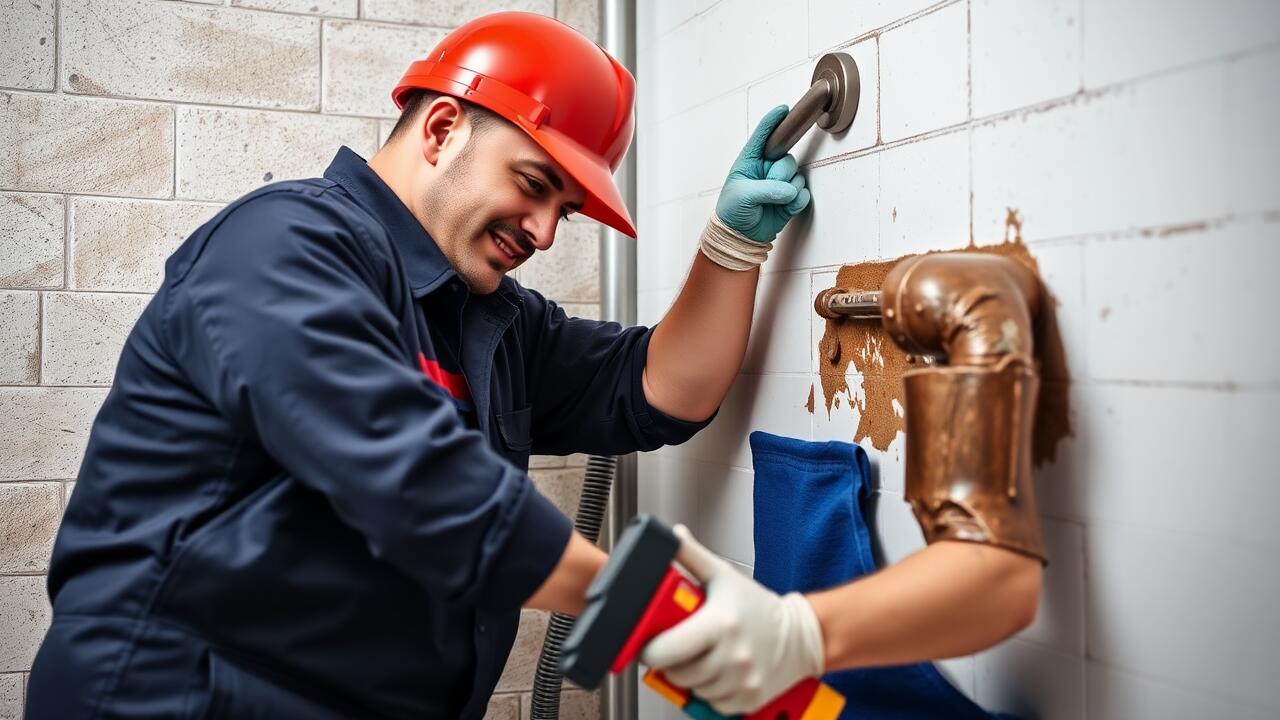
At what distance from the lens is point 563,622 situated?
1.85 m

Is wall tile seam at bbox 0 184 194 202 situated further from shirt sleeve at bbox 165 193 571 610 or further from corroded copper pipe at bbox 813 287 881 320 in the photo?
corroded copper pipe at bbox 813 287 881 320

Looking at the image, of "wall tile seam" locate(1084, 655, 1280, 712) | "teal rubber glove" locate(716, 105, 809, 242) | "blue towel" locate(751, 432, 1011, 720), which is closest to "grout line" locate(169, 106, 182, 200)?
"teal rubber glove" locate(716, 105, 809, 242)

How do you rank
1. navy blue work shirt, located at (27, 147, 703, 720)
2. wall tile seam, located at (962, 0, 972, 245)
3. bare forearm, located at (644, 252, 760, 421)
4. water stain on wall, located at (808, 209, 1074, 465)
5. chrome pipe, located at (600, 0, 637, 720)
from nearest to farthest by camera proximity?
navy blue work shirt, located at (27, 147, 703, 720) < water stain on wall, located at (808, 209, 1074, 465) < wall tile seam, located at (962, 0, 972, 245) < bare forearm, located at (644, 252, 760, 421) < chrome pipe, located at (600, 0, 637, 720)

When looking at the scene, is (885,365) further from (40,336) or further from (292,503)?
(40,336)

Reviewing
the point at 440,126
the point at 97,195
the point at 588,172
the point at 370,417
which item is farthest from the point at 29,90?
the point at 370,417

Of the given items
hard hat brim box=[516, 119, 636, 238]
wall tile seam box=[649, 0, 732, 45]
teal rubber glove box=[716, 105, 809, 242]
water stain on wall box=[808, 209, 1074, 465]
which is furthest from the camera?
wall tile seam box=[649, 0, 732, 45]

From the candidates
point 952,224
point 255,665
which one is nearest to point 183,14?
point 255,665

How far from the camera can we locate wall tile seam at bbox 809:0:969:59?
47.6 inches

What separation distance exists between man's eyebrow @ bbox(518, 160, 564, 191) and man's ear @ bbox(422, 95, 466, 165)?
0.11 metres

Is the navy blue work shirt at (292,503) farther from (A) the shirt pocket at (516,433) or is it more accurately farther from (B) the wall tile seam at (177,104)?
(B) the wall tile seam at (177,104)

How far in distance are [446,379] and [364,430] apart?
388mm

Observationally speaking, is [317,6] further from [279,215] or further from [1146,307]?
[1146,307]

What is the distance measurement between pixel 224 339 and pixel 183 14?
4.04 feet

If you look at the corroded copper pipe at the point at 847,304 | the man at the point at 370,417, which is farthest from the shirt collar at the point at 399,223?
the corroded copper pipe at the point at 847,304
